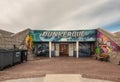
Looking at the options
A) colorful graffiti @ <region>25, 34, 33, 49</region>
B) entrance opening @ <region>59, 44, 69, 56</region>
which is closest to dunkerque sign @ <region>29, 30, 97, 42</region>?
colorful graffiti @ <region>25, 34, 33, 49</region>

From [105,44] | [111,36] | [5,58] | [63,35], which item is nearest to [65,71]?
[5,58]

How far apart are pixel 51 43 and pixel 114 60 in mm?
11393

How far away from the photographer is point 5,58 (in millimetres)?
12266

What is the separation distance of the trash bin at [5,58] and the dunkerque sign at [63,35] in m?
10.2

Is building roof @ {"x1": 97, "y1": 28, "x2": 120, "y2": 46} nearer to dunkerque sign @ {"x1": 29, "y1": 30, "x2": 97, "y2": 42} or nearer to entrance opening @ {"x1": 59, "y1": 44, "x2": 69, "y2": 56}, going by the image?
dunkerque sign @ {"x1": 29, "y1": 30, "x2": 97, "y2": 42}

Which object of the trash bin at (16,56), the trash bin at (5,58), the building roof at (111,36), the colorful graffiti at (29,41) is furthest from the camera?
the colorful graffiti at (29,41)

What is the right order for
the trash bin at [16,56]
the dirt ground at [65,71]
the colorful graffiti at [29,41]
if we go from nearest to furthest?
the dirt ground at [65,71] → the trash bin at [16,56] → the colorful graffiti at [29,41]

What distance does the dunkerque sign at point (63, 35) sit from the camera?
75.0 ft

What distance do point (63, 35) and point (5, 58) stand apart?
12250 mm

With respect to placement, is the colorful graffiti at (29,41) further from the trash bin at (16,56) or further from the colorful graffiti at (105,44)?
the colorful graffiti at (105,44)

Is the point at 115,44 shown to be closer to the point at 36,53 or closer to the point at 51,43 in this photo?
the point at 51,43

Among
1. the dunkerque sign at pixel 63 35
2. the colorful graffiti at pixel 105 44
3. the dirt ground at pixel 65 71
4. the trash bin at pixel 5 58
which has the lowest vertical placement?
the dirt ground at pixel 65 71

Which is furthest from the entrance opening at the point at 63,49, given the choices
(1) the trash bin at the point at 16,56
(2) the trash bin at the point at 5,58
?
(2) the trash bin at the point at 5,58

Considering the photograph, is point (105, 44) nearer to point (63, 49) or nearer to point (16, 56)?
point (63, 49)
